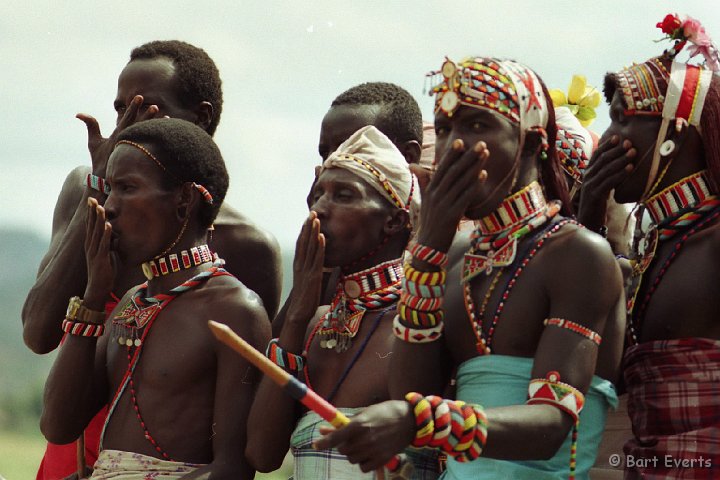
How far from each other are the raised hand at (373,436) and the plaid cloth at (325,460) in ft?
3.90

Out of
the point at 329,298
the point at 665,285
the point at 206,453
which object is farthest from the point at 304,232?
the point at 665,285

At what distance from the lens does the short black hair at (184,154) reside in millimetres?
5586

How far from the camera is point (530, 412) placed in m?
3.82

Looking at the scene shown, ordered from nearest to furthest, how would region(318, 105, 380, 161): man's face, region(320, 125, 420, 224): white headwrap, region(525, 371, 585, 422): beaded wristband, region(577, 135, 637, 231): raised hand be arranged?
region(525, 371, 585, 422): beaded wristband → region(577, 135, 637, 231): raised hand → region(320, 125, 420, 224): white headwrap → region(318, 105, 380, 161): man's face

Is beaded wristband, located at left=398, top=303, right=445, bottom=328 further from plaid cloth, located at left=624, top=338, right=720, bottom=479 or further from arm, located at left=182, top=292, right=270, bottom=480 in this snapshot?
arm, located at left=182, top=292, right=270, bottom=480

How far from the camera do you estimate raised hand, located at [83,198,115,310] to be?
5430 mm

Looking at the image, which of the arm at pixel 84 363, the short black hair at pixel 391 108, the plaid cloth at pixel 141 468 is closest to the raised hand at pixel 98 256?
the arm at pixel 84 363

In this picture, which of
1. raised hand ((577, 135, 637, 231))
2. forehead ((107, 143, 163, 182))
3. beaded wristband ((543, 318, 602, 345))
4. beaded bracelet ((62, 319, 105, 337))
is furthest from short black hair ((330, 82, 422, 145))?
beaded wristband ((543, 318, 602, 345))

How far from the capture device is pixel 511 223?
427 centimetres

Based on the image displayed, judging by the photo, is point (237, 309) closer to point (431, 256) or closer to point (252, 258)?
point (252, 258)

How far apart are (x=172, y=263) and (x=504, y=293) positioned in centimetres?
191

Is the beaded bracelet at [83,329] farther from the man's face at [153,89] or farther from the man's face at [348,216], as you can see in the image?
the man's face at [153,89]

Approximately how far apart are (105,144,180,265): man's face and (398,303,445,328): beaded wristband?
1711mm

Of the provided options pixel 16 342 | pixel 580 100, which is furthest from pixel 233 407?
pixel 16 342
